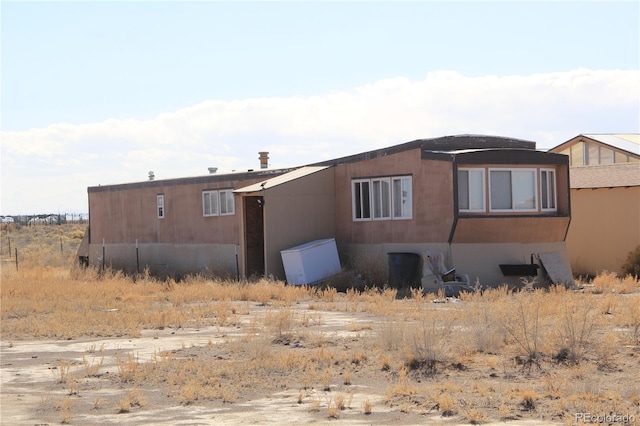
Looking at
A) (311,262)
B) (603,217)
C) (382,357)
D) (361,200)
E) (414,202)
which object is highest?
(361,200)

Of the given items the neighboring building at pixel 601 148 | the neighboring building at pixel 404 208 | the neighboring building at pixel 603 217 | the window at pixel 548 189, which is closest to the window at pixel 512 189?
the neighboring building at pixel 404 208

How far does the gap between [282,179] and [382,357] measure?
14056mm

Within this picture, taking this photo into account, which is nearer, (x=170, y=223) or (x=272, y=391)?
(x=272, y=391)

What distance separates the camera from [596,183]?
1094 inches

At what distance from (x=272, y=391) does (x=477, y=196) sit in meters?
Answer: 13.6

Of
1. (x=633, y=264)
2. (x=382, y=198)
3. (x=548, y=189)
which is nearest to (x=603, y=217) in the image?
(x=633, y=264)

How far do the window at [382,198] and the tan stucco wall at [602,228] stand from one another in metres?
6.88

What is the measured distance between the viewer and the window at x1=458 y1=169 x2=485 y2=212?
23.4 m

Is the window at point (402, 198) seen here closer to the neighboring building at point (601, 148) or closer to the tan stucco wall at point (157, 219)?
the tan stucco wall at point (157, 219)

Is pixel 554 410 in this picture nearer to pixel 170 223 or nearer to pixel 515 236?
pixel 515 236

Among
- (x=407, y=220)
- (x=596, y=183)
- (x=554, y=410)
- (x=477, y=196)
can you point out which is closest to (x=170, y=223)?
(x=407, y=220)

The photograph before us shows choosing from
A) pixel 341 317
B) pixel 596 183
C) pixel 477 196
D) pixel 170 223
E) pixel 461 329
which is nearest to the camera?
pixel 461 329

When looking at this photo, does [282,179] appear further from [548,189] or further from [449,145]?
[548,189]

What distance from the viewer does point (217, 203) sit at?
28.7 meters
